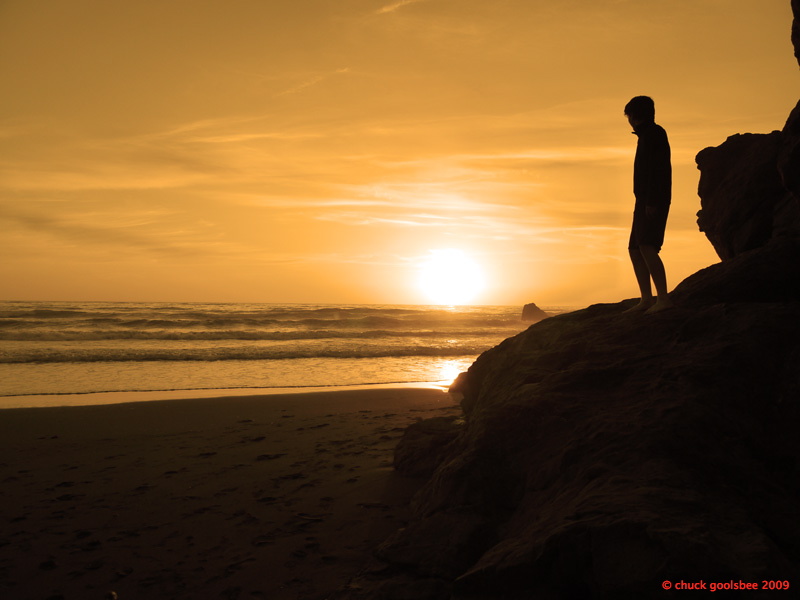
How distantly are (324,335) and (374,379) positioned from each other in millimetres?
16390

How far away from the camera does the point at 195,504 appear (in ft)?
18.8

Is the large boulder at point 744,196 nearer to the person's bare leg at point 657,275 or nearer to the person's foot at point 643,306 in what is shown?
the person's bare leg at point 657,275

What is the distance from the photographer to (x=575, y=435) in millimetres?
4004

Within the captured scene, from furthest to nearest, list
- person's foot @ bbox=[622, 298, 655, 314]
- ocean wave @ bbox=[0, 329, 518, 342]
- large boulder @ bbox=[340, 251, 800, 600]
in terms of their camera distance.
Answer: ocean wave @ bbox=[0, 329, 518, 342], person's foot @ bbox=[622, 298, 655, 314], large boulder @ bbox=[340, 251, 800, 600]

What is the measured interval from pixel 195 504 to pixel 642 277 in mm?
5344

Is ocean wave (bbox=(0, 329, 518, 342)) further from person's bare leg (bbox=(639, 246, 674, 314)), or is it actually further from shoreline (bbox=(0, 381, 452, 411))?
person's bare leg (bbox=(639, 246, 674, 314))

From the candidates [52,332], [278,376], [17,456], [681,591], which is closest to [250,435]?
[17,456]

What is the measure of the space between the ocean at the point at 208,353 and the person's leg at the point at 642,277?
1064 centimetres

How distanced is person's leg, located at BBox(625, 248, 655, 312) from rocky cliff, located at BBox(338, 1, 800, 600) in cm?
26

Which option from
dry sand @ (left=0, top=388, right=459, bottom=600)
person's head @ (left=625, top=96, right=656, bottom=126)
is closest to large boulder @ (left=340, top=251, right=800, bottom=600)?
dry sand @ (left=0, top=388, right=459, bottom=600)

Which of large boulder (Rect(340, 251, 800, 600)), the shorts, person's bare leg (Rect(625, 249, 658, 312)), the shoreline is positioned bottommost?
the shoreline

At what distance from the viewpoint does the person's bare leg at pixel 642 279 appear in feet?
19.4

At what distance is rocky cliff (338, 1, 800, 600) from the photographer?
2.67 meters

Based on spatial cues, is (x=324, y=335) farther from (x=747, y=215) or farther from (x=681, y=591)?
(x=681, y=591)
